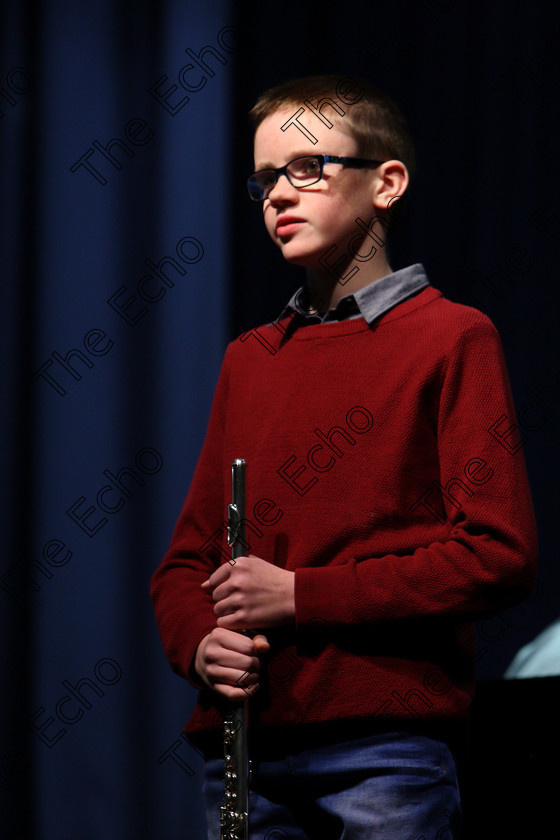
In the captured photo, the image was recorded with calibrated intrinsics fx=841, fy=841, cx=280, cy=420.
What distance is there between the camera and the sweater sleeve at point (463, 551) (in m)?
0.94

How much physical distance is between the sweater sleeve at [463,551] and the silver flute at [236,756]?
9 cm

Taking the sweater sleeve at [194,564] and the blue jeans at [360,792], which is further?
the sweater sleeve at [194,564]

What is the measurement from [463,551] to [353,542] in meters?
0.13

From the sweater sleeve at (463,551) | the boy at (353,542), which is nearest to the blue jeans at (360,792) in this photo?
the boy at (353,542)

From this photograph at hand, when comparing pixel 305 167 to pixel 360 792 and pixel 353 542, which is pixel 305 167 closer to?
pixel 353 542

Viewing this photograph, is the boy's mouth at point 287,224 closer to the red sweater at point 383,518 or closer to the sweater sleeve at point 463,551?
the red sweater at point 383,518

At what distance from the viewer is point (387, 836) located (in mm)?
914

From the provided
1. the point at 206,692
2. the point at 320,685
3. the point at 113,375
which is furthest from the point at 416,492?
the point at 113,375

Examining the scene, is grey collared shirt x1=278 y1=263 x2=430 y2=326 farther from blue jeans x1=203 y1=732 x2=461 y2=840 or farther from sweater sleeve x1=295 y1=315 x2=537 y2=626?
blue jeans x1=203 y1=732 x2=461 y2=840

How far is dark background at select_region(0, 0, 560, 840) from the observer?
1.75 meters

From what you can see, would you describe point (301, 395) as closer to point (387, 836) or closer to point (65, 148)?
point (387, 836)

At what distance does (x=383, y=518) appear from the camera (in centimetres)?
100

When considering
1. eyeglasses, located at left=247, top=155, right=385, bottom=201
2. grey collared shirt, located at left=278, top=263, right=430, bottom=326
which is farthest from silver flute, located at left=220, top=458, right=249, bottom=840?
eyeglasses, located at left=247, top=155, right=385, bottom=201

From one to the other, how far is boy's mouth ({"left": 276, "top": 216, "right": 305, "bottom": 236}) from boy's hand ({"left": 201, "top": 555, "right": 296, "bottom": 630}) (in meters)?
0.45
